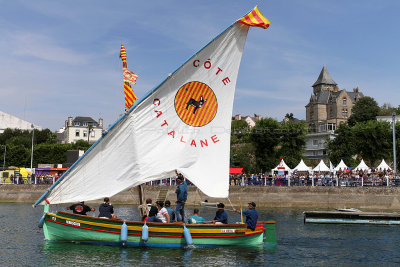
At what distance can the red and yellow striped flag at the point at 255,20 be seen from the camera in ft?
72.0

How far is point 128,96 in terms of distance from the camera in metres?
23.0

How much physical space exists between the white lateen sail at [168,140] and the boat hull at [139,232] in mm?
1481

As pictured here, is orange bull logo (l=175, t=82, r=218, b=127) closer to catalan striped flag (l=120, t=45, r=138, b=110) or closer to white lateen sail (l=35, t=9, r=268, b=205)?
white lateen sail (l=35, t=9, r=268, b=205)

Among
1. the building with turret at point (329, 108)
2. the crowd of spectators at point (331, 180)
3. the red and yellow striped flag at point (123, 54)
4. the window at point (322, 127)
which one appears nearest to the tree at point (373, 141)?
the crowd of spectators at point (331, 180)

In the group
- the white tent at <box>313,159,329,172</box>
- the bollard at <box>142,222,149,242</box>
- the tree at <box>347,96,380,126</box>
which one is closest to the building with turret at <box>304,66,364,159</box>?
the tree at <box>347,96,380,126</box>

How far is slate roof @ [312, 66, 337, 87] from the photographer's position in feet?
582

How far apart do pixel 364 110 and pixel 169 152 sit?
13387 cm

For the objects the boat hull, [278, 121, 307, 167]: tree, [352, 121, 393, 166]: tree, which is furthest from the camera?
[278, 121, 307, 167]: tree

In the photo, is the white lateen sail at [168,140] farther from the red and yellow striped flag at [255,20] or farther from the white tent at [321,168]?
the white tent at [321,168]

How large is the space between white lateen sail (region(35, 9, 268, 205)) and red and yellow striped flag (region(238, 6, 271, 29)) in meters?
0.21

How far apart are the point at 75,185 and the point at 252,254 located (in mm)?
9100

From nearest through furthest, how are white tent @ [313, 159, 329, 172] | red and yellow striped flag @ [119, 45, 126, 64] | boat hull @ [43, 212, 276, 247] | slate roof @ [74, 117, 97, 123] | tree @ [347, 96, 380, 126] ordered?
boat hull @ [43, 212, 276, 247], red and yellow striped flag @ [119, 45, 126, 64], white tent @ [313, 159, 329, 172], tree @ [347, 96, 380, 126], slate roof @ [74, 117, 97, 123]

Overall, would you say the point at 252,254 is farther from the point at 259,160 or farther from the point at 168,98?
the point at 259,160

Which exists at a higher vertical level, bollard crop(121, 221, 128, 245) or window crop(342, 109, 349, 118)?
window crop(342, 109, 349, 118)
